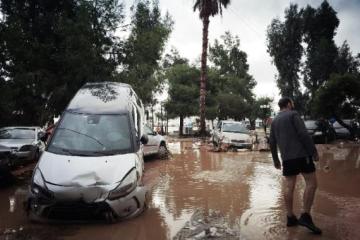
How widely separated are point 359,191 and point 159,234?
541 centimetres

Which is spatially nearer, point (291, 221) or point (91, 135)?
point (291, 221)

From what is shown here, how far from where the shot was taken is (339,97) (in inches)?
993

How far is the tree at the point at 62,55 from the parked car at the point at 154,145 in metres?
2.76

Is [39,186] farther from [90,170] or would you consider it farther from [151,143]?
[151,143]

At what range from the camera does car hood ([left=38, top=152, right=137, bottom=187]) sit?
638 cm

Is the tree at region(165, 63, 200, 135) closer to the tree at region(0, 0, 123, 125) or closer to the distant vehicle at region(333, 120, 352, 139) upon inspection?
the distant vehicle at region(333, 120, 352, 139)

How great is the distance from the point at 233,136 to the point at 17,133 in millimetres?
10347

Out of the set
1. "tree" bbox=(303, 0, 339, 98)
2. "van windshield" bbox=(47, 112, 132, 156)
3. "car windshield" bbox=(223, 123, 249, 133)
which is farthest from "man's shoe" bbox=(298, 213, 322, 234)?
"tree" bbox=(303, 0, 339, 98)

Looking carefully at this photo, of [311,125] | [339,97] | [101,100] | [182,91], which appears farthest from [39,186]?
[182,91]

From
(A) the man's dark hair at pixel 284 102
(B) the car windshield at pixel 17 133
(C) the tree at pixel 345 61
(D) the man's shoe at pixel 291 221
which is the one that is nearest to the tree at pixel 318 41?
(C) the tree at pixel 345 61

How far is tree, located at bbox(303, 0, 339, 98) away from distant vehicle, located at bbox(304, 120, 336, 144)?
20.7 meters

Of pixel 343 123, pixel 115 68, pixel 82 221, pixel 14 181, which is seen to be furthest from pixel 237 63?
pixel 82 221

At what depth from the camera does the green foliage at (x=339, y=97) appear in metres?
24.7

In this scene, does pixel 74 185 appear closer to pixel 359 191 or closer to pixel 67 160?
pixel 67 160
